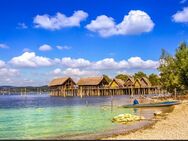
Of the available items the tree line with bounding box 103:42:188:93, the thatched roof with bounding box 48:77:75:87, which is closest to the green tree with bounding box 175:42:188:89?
the tree line with bounding box 103:42:188:93

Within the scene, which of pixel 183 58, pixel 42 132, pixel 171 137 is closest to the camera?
pixel 171 137

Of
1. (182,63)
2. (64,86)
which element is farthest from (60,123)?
(64,86)

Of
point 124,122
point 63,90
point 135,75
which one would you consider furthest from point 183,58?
point 135,75

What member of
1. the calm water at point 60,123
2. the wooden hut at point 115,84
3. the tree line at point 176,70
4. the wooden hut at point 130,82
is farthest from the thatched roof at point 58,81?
the calm water at point 60,123

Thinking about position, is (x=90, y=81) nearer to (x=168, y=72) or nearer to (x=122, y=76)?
(x=122, y=76)

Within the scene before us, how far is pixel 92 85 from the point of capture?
112750 millimetres

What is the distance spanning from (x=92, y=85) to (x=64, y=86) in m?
12.4

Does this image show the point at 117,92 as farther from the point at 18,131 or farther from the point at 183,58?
the point at 18,131

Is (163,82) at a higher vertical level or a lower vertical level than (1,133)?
higher

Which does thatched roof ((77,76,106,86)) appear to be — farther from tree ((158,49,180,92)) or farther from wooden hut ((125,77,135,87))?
tree ((158,49,180,92))

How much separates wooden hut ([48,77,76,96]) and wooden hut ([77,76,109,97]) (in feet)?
13.0

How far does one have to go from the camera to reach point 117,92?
115 meters

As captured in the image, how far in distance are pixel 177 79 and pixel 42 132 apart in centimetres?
3451

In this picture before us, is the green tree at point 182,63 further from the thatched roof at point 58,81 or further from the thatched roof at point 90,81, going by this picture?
the thatched roof at point 58,81
